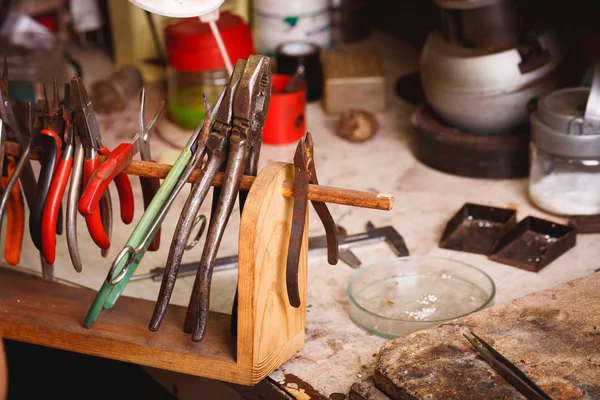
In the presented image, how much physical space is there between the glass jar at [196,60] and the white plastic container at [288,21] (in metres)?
0.15

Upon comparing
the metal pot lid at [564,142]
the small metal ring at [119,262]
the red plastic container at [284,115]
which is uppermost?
the small metal ring at [119,262]

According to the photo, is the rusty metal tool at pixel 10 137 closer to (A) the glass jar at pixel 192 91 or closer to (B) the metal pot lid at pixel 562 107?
(A) the glass jar at pixel 192 91

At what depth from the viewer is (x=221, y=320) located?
1.12m

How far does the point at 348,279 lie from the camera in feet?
4.43

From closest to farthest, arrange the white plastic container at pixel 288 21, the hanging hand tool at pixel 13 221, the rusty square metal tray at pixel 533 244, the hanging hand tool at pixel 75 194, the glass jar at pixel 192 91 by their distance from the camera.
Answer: the hanging hand tool at pixel 75 194 < the hanging hand tool at pixel 13 221 < the rusty square metal tray at pixel 533 244 < the glass jar at pixel 192 91 < the white plastic container at pixel 288 21

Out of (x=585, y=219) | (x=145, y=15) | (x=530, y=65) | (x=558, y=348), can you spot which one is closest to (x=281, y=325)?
(x=558, y=348)

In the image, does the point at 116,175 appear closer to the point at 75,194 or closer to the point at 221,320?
the point at 75,194

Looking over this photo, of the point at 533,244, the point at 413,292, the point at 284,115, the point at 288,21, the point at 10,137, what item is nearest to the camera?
the point at 10,137

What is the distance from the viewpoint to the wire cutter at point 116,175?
100 cm

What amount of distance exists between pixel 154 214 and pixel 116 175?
0.30 feet

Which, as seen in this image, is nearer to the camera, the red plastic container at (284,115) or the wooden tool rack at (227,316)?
the wooden tool rack at (227,316)

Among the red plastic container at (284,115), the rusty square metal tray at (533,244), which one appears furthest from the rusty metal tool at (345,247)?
the red plastic container at (284,115)

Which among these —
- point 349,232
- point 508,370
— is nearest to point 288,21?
point 349,232

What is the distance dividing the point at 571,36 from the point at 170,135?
0.91 meters
